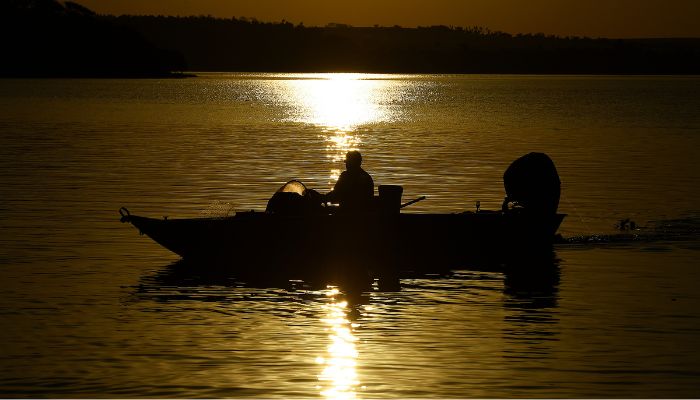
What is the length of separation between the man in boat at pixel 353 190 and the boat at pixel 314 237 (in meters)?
0.23

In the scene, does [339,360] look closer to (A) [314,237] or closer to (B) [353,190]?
(B) [353,190]

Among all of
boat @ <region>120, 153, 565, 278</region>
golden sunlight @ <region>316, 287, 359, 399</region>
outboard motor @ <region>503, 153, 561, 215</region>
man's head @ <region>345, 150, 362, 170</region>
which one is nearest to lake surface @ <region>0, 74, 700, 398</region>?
golden sunlight @ <region>316, 287, 359, 399</region>

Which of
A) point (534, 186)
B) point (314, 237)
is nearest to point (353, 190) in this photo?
point (314, 237)

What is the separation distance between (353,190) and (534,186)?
5017 mm

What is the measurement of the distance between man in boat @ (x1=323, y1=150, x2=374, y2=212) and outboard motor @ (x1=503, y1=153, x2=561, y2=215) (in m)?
4.21

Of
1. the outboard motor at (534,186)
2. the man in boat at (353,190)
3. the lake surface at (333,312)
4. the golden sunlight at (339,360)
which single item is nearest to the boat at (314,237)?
the man in boat at (353,190)

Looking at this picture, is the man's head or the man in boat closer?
the man's head

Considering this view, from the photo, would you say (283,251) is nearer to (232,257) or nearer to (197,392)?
(232,257)

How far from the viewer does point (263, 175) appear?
167 feet

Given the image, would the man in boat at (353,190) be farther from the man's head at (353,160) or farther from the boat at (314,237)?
the boat at (314,237)

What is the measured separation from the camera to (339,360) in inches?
728

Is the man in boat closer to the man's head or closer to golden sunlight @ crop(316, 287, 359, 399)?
the man's head

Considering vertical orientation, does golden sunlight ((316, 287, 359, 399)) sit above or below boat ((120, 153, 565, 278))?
below

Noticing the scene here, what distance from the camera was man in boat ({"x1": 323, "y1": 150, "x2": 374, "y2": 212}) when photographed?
26.8 metres
